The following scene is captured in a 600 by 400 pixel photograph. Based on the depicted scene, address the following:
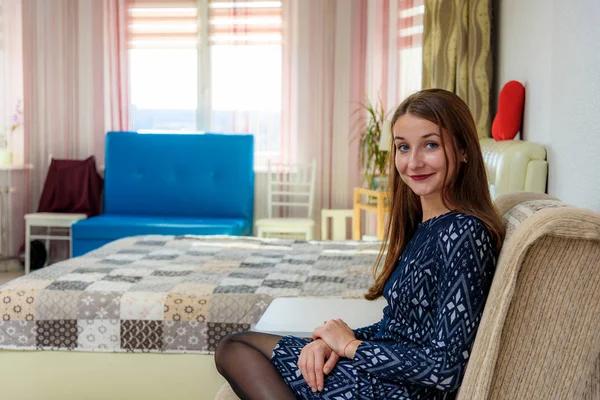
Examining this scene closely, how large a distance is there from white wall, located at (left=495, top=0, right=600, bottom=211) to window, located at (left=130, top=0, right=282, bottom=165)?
2911 millimetres

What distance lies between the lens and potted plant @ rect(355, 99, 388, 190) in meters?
5.35

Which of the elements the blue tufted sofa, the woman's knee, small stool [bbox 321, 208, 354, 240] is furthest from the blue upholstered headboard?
the woman's knee

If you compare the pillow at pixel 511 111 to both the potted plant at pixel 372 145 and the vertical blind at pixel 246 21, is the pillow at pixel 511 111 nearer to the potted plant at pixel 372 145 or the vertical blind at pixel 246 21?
the potted plant at pixel 372 145

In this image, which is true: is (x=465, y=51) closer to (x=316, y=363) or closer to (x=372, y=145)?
(x=372, y=145)

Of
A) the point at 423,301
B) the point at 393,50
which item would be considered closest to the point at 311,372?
the point at 423,301

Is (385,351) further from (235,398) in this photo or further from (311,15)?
(311,15)

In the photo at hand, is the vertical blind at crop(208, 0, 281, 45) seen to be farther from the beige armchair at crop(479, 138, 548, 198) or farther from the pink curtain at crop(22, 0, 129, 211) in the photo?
the beige armchair at crop(479, 138, 548, 198)

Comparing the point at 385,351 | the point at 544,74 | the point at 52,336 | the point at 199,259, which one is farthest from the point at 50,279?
the point at 544,74

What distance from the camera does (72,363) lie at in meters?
2.56

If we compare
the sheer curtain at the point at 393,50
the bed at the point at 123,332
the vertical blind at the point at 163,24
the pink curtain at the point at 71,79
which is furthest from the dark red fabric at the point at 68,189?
the bed at the point at 123,332

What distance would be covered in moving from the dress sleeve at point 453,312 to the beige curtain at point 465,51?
Answer: 2510mm

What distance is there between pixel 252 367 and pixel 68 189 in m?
4.53

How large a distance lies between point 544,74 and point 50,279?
1.98 meters

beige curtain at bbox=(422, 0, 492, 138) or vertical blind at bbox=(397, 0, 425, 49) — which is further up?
vertical blind at bbox=(397, 0, 425, 49)
